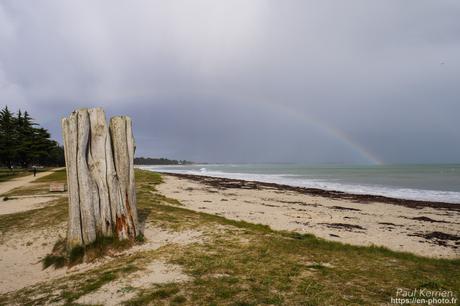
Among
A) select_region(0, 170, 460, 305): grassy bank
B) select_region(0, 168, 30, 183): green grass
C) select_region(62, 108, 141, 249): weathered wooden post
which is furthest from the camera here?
select_region(0, 168, 30, 183): green grass

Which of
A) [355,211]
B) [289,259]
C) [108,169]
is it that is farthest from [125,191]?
[355,211]

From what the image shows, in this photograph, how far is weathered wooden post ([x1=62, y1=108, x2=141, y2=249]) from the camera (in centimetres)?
844

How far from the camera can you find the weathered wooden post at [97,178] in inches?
332

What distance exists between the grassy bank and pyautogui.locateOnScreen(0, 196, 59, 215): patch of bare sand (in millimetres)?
10673

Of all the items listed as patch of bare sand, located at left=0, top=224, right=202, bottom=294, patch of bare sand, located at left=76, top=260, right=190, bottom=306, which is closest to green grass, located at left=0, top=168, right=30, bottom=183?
patch of bare sand, located at left=0, top=224, right=202, bottom=294

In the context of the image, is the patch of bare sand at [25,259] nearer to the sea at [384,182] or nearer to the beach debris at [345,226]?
the beach debris at [345,226]

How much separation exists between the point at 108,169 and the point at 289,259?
5711 millimetres

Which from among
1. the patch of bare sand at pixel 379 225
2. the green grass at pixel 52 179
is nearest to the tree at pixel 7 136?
the green grass at pixel 52 179

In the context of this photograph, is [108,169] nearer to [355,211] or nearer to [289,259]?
[289,259]

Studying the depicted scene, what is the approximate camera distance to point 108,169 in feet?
28.8

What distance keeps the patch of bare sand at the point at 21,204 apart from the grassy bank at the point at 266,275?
420 inches

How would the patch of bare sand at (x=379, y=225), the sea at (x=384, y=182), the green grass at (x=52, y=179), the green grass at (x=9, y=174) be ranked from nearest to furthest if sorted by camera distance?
the patch of bare sand at (x=379, y=225)
the sea at (x=384, y=182)
the green grass at (x=52, y=179)
the green grass at (x=9, y=174)

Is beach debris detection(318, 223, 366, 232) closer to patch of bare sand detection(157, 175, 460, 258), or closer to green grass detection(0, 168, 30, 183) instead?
patch of bare sand detection(157, 175, 460, 258)

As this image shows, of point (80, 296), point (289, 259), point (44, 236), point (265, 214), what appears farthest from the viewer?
point (265, 214)
